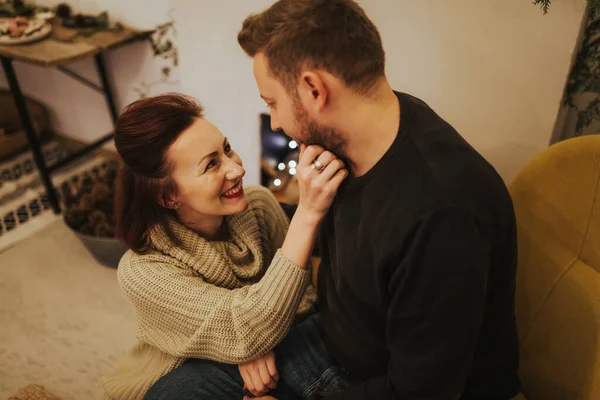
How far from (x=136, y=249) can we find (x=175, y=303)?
18 centimetres

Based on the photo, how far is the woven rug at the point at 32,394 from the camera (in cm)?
166

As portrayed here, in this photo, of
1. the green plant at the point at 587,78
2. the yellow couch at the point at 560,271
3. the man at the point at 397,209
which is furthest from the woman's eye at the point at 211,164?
the green plant at the point at 587,78

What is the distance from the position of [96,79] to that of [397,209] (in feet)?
8.01

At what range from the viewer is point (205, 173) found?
4.08 feet

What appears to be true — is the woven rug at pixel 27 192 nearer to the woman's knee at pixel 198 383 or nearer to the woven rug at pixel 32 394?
the woven rug at pixel 32 394

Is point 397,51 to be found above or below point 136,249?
above

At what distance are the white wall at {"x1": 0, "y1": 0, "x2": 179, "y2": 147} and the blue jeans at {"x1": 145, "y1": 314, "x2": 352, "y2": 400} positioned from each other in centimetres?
167

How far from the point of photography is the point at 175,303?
3.78 feet

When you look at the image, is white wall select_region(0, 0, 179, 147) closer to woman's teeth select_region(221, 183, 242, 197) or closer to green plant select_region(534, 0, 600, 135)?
woman's teeth select_region(221, 183, 242, 197)

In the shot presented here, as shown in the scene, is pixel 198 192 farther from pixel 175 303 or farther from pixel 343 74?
pixel 343 74

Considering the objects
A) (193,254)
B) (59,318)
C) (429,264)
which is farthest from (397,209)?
(59,318)

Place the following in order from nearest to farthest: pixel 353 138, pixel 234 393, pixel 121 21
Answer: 1. pixel 353 138
2. pixel 234 393
3. pixel 121 21

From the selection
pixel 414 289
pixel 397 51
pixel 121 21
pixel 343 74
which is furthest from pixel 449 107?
pixel 121 21

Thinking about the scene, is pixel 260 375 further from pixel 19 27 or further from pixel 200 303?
pixel 19 27
